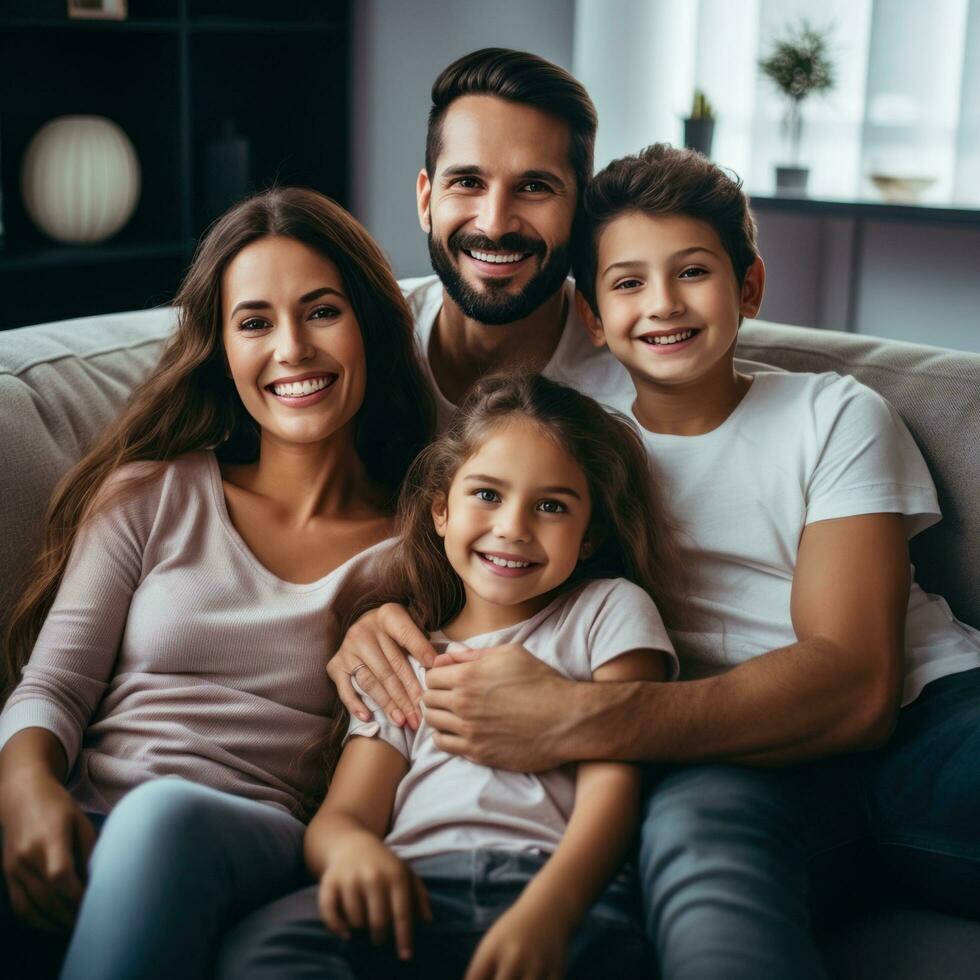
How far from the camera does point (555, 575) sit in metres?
1.39

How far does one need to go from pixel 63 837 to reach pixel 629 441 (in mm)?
820

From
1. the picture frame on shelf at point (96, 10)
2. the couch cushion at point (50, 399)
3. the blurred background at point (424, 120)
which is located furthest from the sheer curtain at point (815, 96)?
the couch cushion at point (50, 399)

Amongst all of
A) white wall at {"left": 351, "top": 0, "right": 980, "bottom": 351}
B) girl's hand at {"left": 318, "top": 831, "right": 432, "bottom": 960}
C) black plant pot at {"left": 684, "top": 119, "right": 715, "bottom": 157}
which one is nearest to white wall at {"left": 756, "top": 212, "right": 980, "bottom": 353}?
white wall at {"left": 351, "top": 0, "right": 980, "bottom": 351}

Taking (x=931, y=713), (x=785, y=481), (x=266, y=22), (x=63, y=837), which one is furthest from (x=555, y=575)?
(x=266, y=22)

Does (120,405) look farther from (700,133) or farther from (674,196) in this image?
(700,133)

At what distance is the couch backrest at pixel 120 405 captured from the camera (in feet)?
4.94

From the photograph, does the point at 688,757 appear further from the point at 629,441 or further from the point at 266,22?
the point at 266,22

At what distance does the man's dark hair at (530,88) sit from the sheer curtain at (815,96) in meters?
1.60

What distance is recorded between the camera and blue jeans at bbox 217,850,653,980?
3.56ft

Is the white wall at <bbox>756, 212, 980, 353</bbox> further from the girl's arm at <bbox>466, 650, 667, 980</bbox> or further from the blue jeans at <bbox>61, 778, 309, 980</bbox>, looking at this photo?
the blue jeans at <bbox>61, 778, 309, 980</bbox>

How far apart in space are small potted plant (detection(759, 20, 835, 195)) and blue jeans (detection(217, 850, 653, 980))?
259cm

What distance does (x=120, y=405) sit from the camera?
1685 mm

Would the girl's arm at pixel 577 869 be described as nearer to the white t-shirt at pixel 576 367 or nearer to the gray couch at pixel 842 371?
the gray couch at pixel 842 371

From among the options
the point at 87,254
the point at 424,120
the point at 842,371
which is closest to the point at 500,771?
the point at 842,371
